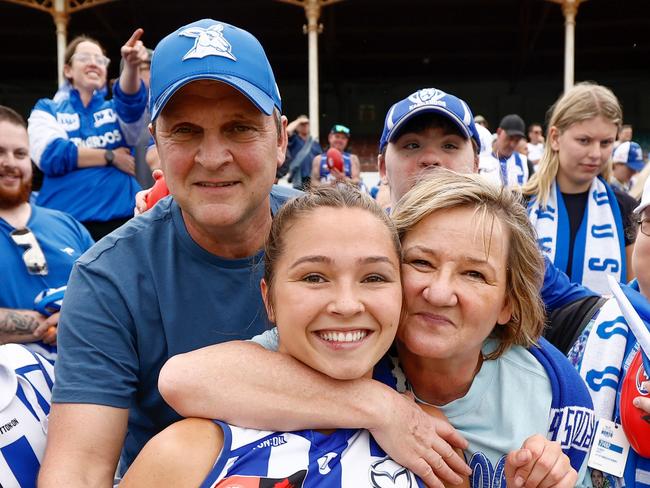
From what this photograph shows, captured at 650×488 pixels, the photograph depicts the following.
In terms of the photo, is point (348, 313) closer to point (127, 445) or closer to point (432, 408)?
point (432, 408)

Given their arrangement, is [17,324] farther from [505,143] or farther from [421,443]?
[505,143]

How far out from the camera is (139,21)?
741 inches

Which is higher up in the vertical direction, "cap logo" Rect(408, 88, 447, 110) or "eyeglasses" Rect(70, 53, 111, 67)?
"eyeglasses" Rect(70, 53, 111, 67)

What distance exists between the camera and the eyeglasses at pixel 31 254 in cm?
284

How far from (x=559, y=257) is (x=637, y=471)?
1.67 meters

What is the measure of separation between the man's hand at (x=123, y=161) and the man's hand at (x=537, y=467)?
346cm

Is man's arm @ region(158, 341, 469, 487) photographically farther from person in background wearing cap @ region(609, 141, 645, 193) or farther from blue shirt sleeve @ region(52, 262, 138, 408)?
person in background wearing cap @ region(609, 141, 645, 193)

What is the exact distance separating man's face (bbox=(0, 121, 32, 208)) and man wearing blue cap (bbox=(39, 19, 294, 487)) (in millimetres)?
1453

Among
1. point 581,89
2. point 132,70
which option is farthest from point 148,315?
point 581,89

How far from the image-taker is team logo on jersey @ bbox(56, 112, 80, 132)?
4297mm

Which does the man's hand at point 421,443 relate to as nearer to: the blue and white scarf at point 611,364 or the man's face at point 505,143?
the blue and white scarf at point 611,364

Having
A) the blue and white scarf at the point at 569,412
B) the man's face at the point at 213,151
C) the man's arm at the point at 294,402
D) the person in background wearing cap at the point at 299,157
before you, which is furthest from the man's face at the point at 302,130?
the man's arm at the point at 294,402

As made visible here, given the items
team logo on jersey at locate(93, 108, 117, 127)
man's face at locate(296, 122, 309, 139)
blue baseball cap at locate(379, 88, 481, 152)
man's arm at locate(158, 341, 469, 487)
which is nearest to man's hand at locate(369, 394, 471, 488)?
man's arm at locate(158, 341, 469, 487)

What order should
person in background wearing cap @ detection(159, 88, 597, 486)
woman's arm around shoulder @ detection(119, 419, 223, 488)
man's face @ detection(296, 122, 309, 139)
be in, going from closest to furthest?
woman's arm around shoulder @ detection(119, 419, 223, 488) < person in background wearing cap @ detection(159, 88, 597, 486) < man's face @ detection(296, 122, 309, 139)
